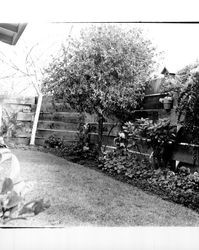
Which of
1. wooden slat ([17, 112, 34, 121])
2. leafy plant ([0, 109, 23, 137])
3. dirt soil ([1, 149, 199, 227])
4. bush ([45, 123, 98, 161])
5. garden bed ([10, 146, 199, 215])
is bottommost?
dirt soil ([1, 149, 199, 227])

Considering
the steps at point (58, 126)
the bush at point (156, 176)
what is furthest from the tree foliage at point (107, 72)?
the bush at point (156, 176)

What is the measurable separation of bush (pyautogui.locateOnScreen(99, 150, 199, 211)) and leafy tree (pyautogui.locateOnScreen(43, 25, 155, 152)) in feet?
0.74

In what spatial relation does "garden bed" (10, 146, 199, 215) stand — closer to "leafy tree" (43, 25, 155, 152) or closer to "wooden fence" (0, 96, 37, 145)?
"wooden fence" (0, 96, 37, 145)

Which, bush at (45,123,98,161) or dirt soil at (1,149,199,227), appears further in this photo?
bush at (45,123,98,161)

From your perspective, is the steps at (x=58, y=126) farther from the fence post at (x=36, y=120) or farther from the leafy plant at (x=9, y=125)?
the leafy plant at (x=9, y=125)

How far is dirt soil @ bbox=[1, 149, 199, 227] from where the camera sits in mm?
2553

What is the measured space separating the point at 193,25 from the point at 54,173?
1.57 metres

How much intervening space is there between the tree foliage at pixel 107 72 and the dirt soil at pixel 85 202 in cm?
61

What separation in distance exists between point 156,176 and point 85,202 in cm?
65

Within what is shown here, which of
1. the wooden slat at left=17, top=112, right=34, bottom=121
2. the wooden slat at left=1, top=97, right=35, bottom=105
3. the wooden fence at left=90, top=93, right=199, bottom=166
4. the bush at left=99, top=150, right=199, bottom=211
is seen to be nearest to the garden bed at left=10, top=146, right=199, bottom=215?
the bush at left=99, top=150, right=199, bottom=211

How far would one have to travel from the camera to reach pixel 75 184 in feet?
8.84

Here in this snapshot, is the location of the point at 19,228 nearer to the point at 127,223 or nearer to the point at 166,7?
the point at 127,223

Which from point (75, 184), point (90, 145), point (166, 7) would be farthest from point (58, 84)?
point (166, 7)

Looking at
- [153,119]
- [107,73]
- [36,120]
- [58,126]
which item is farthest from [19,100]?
[153,119]
